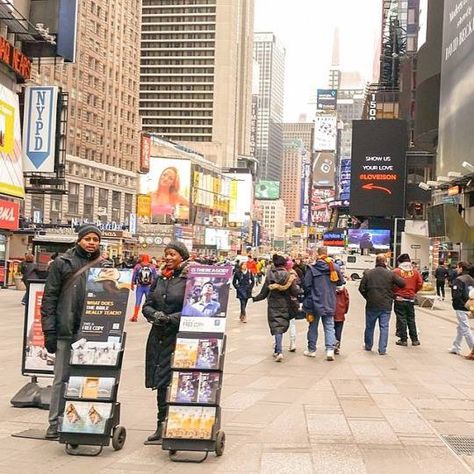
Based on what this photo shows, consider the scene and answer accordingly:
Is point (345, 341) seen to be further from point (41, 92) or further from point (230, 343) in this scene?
point (41, 92)

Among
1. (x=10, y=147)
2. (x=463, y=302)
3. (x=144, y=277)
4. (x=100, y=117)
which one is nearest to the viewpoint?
(x=463, y=302)

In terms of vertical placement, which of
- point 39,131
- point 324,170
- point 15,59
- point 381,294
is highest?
point 324,170

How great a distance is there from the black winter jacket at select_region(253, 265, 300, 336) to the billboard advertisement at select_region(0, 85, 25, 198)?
25.7 metres

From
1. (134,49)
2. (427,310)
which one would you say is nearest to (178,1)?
(134,49)

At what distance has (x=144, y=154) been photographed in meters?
102

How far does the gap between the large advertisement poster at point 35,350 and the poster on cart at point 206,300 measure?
2366 mm

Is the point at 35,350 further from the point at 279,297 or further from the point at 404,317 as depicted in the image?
the point at 404,317

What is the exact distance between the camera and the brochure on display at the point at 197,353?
6.02 m

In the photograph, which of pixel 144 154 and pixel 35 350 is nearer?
pixel 35 350

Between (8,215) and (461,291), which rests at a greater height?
(8,215)

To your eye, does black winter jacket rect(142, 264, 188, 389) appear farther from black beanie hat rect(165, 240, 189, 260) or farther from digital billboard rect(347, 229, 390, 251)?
digital billboard rect(347, 229, 390, 251)

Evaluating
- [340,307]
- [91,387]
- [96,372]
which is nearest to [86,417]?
[91,387]

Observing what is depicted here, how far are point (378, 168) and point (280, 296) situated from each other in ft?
187

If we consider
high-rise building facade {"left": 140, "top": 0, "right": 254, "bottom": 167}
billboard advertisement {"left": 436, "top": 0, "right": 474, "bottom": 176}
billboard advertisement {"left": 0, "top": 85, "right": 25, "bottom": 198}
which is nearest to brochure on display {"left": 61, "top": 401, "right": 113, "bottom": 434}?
billboard advertisement {"left": 0, "top": 85, "right": 25, "bottom": 198}
